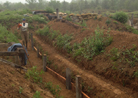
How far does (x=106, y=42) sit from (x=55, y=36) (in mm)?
6123

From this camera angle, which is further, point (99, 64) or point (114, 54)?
point (99, 64)

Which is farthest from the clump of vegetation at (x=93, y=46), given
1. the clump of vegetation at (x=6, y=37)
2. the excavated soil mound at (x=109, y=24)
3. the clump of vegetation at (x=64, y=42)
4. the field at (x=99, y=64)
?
the excavated soil mound at (x=109, y=24)

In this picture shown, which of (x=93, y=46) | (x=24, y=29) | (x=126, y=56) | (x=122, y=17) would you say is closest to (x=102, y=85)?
(x=126, y=56)

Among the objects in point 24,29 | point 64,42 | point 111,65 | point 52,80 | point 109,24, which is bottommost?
point 52,80

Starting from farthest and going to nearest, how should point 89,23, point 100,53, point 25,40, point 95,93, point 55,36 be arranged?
point 89,23, point 55,36, point 25,40, point 100,53, point 95,93

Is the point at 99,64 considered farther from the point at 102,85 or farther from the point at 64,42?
the point at 64,42

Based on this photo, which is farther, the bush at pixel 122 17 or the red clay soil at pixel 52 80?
the bush at pixel 122 17

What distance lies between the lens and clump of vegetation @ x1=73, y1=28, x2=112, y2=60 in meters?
7.86

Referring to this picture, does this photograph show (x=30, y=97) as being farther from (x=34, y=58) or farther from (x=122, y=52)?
(x=34, y=58)

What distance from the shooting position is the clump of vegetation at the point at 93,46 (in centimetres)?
786

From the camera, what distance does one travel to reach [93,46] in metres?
8.20

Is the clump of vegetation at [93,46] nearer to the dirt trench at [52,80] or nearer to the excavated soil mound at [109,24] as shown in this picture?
the dirt trench at [52,80]

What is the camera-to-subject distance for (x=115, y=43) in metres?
7.62

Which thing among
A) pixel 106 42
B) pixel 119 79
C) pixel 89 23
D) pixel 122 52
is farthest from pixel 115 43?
pixel 89 23
